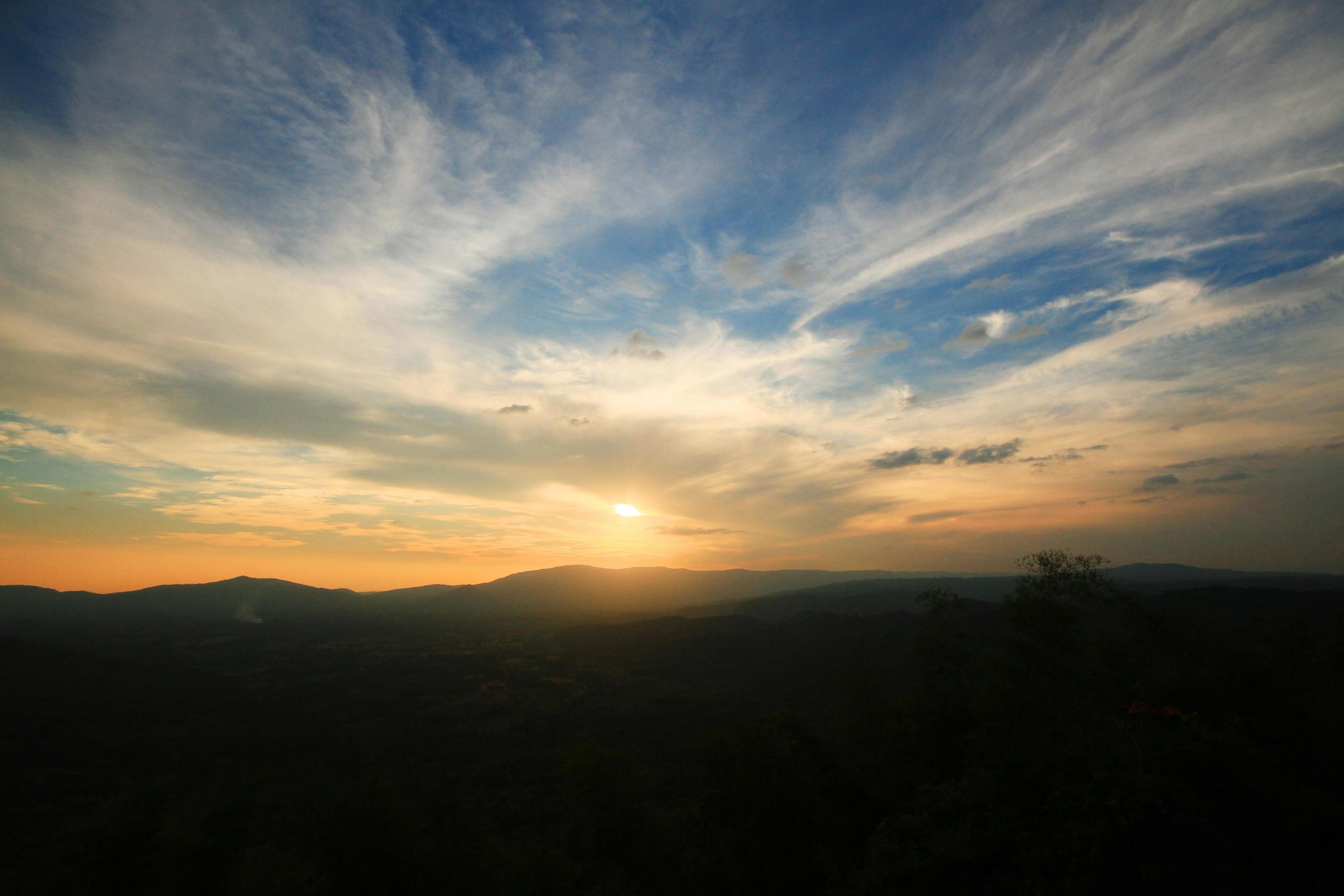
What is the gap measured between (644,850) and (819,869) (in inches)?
279

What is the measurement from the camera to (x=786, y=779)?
2131 centimetres

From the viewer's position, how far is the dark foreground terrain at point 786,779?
13.2 metres

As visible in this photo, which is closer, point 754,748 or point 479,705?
point 754,748

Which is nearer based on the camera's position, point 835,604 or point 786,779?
point 786,779

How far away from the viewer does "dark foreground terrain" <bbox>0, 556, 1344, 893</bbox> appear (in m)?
13.2

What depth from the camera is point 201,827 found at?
21281 millimetres

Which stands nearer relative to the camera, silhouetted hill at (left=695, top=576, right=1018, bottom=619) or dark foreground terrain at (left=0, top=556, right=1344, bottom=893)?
dark foreground terrain at (left=0, top=556, right=1344, bottom=893)

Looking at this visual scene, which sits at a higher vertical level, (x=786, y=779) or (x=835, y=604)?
(x=786, y=779)

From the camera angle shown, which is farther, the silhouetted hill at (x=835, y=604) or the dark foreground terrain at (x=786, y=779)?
the silhouetted hill at (x=835, y=604)

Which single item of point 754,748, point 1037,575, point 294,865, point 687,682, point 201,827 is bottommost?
point 687,682

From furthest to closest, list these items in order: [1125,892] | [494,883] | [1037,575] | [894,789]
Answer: [1037,575] → [894,789] → [494,883] → [1125,892]

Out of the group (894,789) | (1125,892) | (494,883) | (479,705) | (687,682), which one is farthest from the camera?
(687,682)

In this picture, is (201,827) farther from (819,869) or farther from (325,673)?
(325,673)

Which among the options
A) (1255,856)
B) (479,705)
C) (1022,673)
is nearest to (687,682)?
(479,705)
